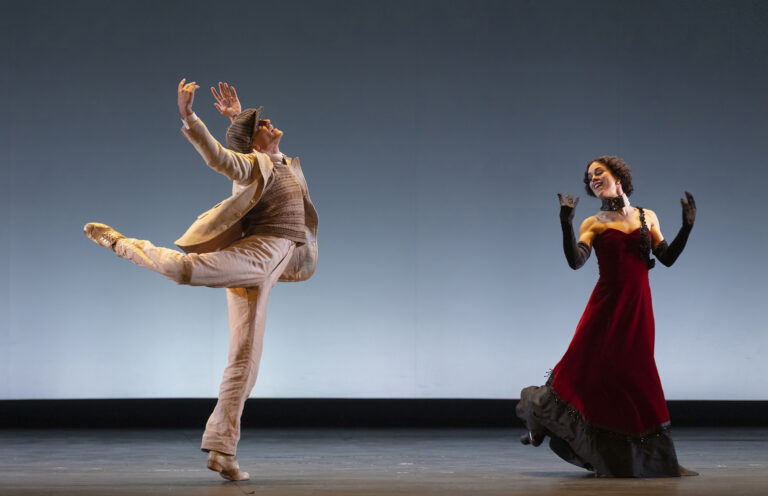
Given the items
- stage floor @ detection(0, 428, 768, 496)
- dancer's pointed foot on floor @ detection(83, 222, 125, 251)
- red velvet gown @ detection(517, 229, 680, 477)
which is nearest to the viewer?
stage floor @ detection(0, 428, 768, 496)

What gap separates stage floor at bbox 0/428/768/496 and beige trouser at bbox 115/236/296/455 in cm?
20

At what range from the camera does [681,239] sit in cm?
286

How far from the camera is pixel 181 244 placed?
8.75 feet

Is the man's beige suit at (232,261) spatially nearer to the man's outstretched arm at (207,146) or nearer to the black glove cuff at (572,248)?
the man's outstretched arm at (207,146)

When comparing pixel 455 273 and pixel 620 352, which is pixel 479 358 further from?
pixel 620 352

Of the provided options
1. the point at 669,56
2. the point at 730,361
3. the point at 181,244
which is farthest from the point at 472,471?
the point at 669,56

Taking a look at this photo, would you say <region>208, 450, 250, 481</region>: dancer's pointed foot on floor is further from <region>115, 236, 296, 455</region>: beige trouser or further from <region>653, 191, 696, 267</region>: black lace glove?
<region>653, 191, 696, 267</region>: black lace glove

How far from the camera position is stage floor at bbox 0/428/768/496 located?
94.3 inches

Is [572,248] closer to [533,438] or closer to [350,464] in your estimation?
[533,438]

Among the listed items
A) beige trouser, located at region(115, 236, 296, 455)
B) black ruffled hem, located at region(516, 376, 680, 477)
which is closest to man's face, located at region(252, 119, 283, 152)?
beige trouser, located at region(115, 236, 296, 455)

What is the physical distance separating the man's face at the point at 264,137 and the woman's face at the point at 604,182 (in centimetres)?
113

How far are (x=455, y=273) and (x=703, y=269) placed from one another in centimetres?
146

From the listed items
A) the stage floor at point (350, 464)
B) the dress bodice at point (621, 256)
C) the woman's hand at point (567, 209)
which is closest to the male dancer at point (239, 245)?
the stage floor at point (350, 464)

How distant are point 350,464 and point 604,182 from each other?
1.39 metres
